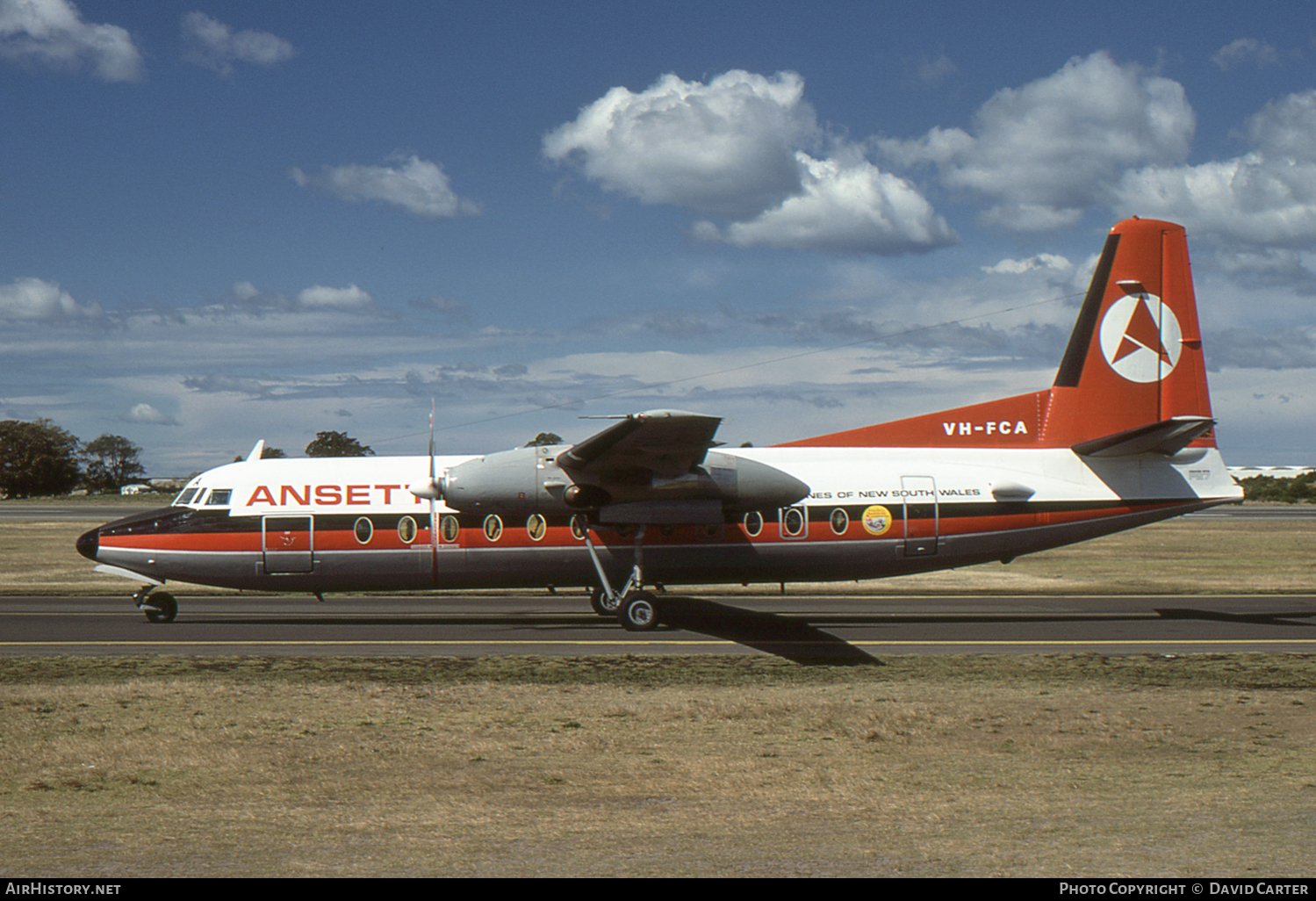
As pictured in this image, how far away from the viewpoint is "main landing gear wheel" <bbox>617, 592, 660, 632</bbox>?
19.0m

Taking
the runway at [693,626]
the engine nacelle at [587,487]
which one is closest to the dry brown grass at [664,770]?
the runway at [693,626]

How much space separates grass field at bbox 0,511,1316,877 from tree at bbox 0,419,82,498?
4991 inches

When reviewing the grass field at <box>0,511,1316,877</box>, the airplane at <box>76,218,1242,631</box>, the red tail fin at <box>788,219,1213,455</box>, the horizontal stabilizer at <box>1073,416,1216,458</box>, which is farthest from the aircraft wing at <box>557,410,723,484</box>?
the horizontal stabilizer at <box>1073,416,1216,458</box>

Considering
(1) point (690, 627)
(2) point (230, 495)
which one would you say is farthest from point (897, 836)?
(2) point (230, 495)

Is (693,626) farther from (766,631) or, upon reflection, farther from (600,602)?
(600,602)

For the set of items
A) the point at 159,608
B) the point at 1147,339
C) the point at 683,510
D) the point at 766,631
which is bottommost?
the point at 766,631

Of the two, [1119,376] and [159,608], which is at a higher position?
[1119,376]

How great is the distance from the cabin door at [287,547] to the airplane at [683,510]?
4 centimetres

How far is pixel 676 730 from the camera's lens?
443 inches

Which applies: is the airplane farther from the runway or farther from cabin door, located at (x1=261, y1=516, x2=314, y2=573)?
the runway

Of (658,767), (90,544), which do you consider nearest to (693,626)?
(658,767)

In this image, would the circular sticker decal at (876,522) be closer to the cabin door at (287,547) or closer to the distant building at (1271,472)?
the cabin door at (287,547)

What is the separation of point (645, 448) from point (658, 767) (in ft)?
28.3

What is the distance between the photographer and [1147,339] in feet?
71.6
